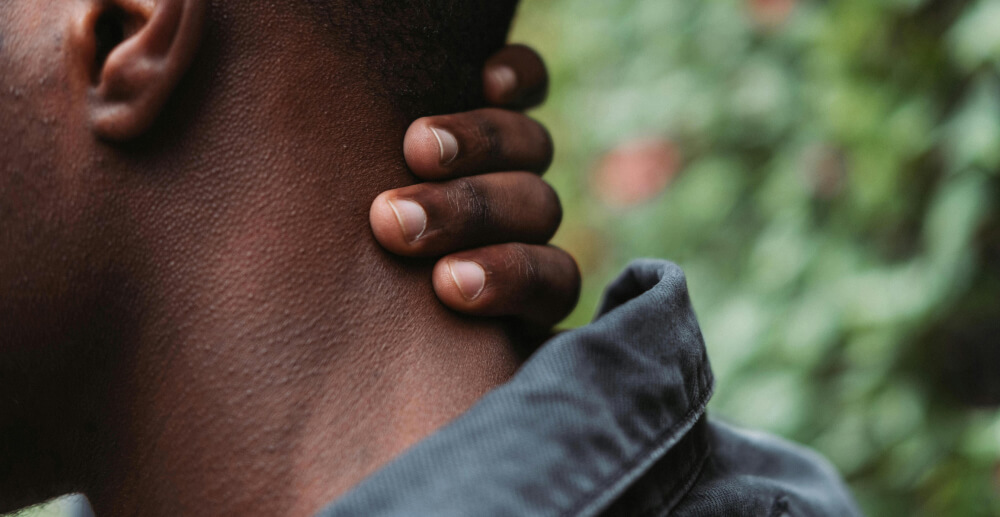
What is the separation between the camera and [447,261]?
2.88 ft

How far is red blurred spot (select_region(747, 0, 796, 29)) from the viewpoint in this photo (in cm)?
199

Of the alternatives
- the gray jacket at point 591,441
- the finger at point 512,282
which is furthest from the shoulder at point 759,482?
the finger at point 512,282

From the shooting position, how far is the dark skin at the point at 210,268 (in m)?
0.80

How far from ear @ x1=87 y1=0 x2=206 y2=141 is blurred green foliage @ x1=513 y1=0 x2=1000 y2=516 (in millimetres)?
1404

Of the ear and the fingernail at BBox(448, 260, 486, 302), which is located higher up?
the ear

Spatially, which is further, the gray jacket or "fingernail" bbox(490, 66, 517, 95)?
"fingernail" bbox(490, 66, 517, 95)

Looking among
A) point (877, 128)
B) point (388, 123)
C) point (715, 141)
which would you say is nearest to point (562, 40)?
point (715, 141)

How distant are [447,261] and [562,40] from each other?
2.28 meters

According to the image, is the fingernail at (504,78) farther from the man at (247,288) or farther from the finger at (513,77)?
the man at (247,288)

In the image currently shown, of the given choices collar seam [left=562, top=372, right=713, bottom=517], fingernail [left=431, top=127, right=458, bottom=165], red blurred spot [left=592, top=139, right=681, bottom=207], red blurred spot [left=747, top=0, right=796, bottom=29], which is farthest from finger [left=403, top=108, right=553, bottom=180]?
red blurred spot [left=592, top=139, right=681, bottom=207]

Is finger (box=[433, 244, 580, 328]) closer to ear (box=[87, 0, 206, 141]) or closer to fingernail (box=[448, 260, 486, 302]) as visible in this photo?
fingernail (box=[448, 260, 486, 302])

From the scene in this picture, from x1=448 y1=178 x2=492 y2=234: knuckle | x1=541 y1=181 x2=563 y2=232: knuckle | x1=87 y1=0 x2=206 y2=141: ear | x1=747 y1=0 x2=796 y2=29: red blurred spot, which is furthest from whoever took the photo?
x1=747 y1=0 x2=796 y2=29: red blurred spot

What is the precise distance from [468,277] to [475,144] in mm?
167

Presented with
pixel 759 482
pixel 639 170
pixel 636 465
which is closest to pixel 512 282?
pixel 636 465
